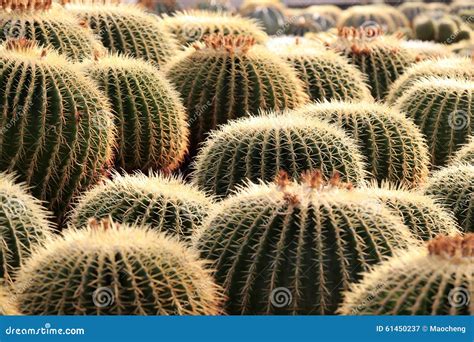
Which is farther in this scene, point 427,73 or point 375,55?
Answer: point 375,55

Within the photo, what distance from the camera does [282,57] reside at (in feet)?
25.8

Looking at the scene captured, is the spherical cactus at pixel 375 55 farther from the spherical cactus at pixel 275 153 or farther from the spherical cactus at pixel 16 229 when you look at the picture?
the spherical cactus at pixel 16 229

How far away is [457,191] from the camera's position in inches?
231

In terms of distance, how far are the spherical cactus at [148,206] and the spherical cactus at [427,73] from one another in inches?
118

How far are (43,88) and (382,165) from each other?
6.30 feet

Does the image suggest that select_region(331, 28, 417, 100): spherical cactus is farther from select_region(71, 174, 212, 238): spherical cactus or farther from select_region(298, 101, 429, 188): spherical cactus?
select_region(71, 174, 212, 238): spherical cactus

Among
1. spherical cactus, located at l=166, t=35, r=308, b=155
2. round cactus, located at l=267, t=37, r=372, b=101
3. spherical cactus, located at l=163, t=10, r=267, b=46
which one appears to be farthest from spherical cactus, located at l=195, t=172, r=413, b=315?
spherical cactus, located at l=163, t=10, r=267, b=46

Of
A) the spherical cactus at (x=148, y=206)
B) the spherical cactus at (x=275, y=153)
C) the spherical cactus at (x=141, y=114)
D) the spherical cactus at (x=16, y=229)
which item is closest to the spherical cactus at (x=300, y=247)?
the spherical cactus at (x=148, y=206)

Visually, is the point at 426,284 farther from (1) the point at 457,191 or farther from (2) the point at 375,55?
(2) the point at 375,55

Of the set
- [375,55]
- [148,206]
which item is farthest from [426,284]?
[375,55]

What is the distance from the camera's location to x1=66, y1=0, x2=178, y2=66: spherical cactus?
775 centimetres

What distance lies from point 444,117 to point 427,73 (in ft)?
2.86

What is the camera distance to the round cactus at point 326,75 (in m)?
7.72

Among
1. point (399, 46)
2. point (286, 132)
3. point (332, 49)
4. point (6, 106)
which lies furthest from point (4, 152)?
point (399, 46)
